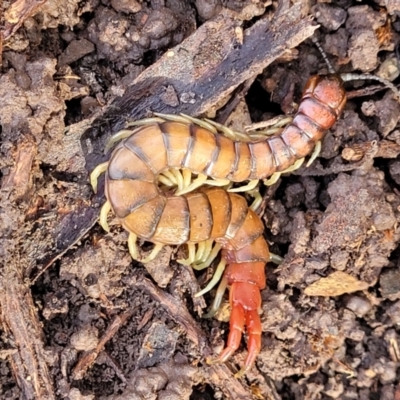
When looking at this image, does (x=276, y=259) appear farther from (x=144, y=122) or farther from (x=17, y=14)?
(x=17, y=14)

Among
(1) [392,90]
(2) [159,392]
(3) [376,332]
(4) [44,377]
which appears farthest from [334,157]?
(4) [44,377]

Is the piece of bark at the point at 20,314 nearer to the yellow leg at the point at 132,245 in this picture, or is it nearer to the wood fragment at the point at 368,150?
the yellow leg at the point at 132,245

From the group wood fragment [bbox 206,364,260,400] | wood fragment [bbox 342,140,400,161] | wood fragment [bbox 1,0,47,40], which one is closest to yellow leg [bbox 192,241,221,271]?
wood fragment [bbox 206,364,260,400]

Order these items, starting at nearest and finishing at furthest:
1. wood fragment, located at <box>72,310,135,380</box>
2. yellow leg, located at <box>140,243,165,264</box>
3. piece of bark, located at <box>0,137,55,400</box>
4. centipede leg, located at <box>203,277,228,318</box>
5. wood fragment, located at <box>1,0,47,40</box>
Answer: wood fragment, located at <box>1,0,47,40</box>
piece of bark, located at <box>0,137,55,400</box>
wood fragment, located at <box>72,310,135,380</box>
yellow leg, located at <box>140,243,165,264</box>
centipede leg, located at <box>203,277,228,318</box>

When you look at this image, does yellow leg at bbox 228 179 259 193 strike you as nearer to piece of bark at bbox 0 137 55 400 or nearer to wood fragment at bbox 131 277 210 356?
wood fragment at bbox 131 277 210 356

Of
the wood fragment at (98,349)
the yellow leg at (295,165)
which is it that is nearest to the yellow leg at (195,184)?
the yellow leg at (295,165)

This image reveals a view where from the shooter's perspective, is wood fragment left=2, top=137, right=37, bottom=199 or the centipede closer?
wood fragment left=2, top=137, right=37, bottom=199

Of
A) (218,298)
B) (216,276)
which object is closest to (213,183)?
(216,276)

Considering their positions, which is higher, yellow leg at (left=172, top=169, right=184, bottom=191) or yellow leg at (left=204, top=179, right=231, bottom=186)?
yellow leg at (left=172, top=169, right=184, bottom=191)
